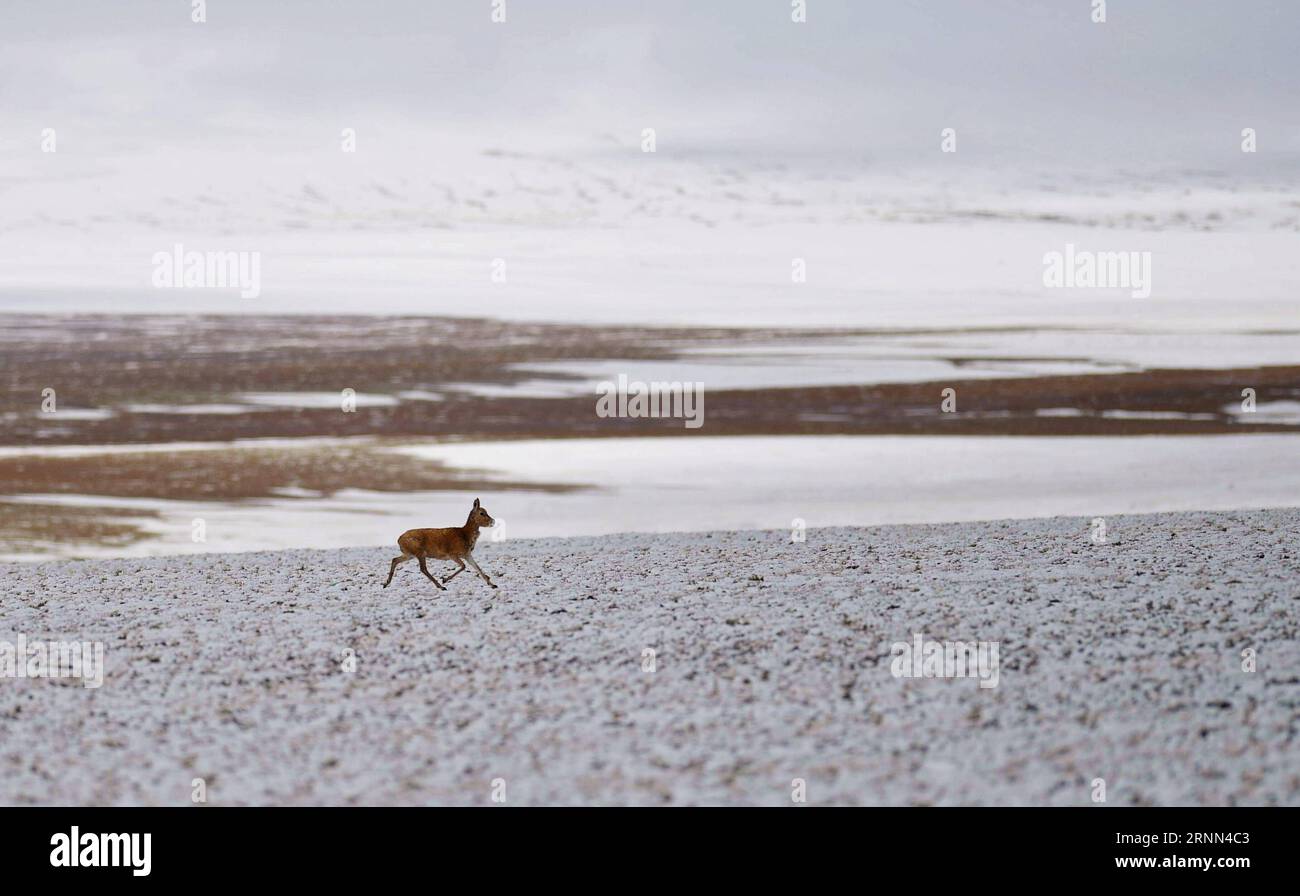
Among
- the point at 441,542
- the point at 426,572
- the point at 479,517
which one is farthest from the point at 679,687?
the point at 426,572

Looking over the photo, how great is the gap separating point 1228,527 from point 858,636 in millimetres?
7083

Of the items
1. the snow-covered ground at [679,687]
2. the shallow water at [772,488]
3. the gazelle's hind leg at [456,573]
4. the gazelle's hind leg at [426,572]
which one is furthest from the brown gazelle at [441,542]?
the shallow water at [772,488]

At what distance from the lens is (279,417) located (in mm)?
33562

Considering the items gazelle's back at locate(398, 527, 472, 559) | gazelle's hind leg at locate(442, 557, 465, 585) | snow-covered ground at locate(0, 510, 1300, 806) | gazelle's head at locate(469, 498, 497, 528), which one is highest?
gazelle's head at locate(469, 498, 497, 528)

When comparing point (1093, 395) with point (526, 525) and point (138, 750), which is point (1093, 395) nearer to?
point (526, 525)

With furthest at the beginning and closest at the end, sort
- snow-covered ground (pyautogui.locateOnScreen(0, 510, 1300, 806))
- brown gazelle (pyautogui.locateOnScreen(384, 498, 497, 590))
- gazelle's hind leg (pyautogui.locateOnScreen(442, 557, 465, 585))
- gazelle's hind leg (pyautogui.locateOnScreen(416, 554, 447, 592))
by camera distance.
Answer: gazelle's hind leg (pyautogui.locateOnScreen(442, 557, 465, 585))
gazelle's hind leg (pyautogui.locateOnScreen(416, 554, 447, 592))
brown gazelle (pyautogui.locateOnScreen(384, 498, 497, 590))
snow-covered ground (pyautogui.locateOnScreen(0, 510, 1300, 806))

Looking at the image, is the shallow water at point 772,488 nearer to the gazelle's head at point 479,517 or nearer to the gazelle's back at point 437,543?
the gazelle's back at point 437,543

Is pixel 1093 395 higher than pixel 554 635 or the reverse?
higher

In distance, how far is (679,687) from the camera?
942cm

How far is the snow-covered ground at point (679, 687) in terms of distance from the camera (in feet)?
26.1

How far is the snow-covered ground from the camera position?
7949mm

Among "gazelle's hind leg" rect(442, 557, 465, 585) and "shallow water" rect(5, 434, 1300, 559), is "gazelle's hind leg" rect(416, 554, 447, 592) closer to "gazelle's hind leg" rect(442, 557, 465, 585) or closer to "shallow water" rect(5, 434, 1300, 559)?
"gazelle's hind leg" rect(442, 557, 465, 585)

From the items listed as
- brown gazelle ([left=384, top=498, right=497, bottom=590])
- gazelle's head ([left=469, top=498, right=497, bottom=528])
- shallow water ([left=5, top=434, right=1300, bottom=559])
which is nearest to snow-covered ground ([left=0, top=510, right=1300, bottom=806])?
brown gazelle ([left=384, top=498, right=497, bottom=590])

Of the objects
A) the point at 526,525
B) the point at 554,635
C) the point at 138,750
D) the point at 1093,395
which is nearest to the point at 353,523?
the point at 526,525
